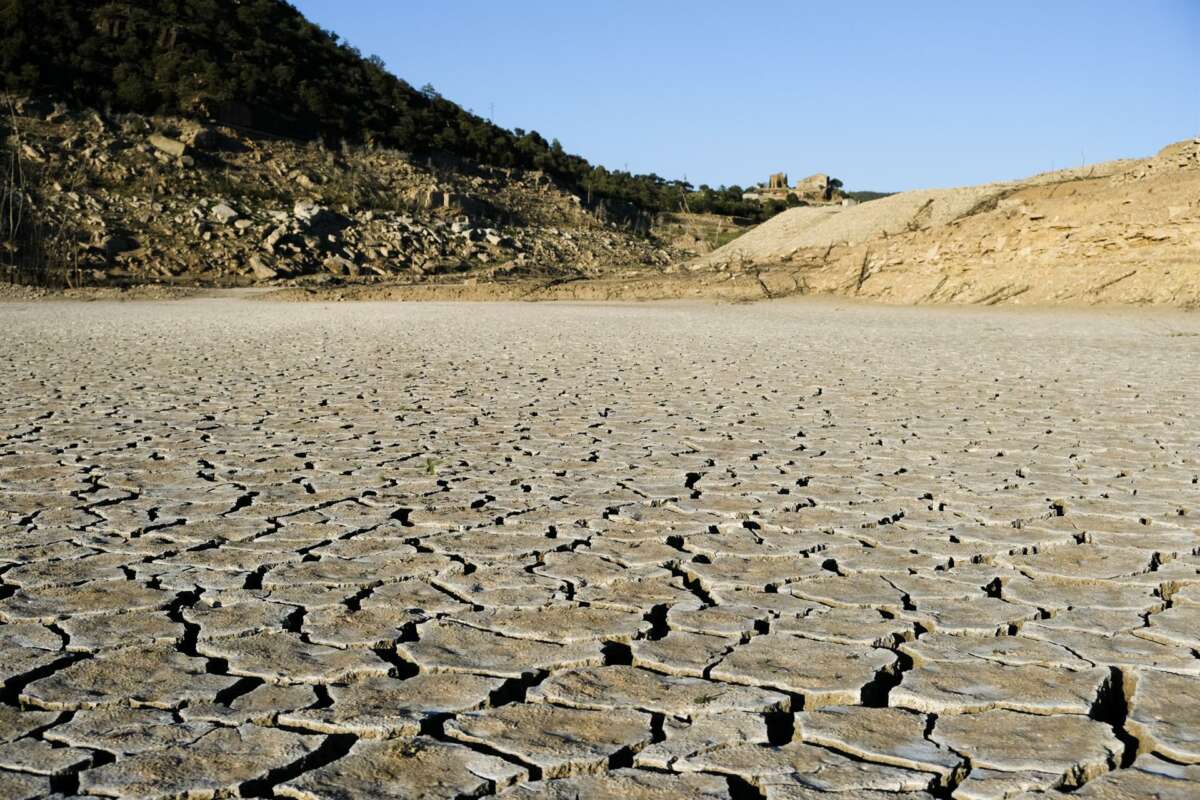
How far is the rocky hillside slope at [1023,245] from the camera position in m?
18.8

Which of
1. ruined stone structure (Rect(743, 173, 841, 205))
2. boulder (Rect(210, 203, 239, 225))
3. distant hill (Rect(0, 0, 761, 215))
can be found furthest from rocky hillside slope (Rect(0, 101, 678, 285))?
ruined stone structure (Rect(743, 173, 841, 205))

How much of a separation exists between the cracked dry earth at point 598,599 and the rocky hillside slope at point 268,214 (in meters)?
22.8

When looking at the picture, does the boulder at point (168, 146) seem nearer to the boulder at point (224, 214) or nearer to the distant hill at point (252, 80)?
the distant hill at point (252, 80)

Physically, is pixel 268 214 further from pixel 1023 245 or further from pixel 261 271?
pixel 1023 245

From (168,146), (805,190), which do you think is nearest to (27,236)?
(168,146)

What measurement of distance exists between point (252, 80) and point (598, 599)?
41233 mm

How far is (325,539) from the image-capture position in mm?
3693

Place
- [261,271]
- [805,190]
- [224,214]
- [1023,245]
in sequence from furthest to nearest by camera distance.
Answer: [805,190]
[224,214]
[261,271]
[1023,245]

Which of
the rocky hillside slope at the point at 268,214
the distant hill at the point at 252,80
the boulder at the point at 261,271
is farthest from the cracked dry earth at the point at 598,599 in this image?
the distant hill at the point at 252,80

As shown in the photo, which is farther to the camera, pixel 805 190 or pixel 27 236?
pixel 805 190

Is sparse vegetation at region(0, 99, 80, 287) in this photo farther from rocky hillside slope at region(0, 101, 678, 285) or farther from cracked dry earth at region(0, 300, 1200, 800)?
cracked dry earth at region(0, 300, 1200, 800)

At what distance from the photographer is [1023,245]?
2069 cm

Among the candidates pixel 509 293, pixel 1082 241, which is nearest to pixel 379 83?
pixel 509 293

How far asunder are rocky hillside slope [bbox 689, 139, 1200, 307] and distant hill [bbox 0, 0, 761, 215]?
2128cm
